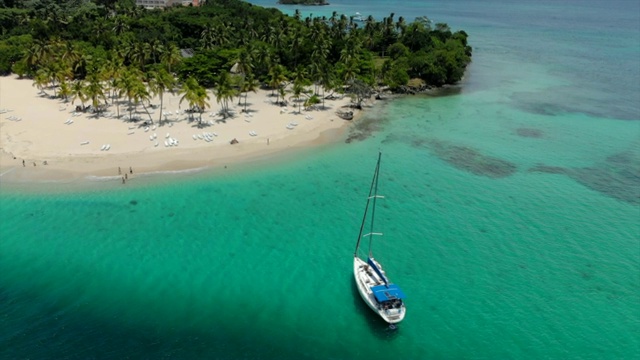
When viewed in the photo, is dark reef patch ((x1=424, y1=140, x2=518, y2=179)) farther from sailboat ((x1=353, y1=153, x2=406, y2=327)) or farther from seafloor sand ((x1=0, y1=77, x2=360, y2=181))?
sailboat ((x1=353, y1=153, x2=406, y2=327))

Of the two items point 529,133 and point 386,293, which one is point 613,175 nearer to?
point 529,133

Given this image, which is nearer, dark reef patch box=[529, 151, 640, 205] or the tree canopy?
dark reef patch box=[529, 151, 640, 205]

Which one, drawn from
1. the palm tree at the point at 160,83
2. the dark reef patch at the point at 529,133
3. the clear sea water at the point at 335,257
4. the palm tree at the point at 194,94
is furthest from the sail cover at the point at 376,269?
the dark reef patch at the point at 529,133

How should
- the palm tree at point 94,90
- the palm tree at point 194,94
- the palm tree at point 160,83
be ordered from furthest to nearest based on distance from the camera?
the palm tree at point 160,83 → the palm tree at point 94,90 → the palm tree at point 194,94

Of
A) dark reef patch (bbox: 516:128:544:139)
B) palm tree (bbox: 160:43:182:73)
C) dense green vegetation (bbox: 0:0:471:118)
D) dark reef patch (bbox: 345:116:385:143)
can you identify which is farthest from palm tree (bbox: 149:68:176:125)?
dark reef patch (bbox: 516:128:544:139)

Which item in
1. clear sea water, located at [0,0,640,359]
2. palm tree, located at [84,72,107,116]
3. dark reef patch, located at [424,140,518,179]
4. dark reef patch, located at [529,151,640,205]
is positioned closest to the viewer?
clear sea water, located at [0,0,640,359]

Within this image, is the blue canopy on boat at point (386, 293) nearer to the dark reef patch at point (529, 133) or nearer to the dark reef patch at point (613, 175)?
the dark reef patch at point (613, 175)

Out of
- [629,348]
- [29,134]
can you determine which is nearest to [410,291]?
[629,348]
